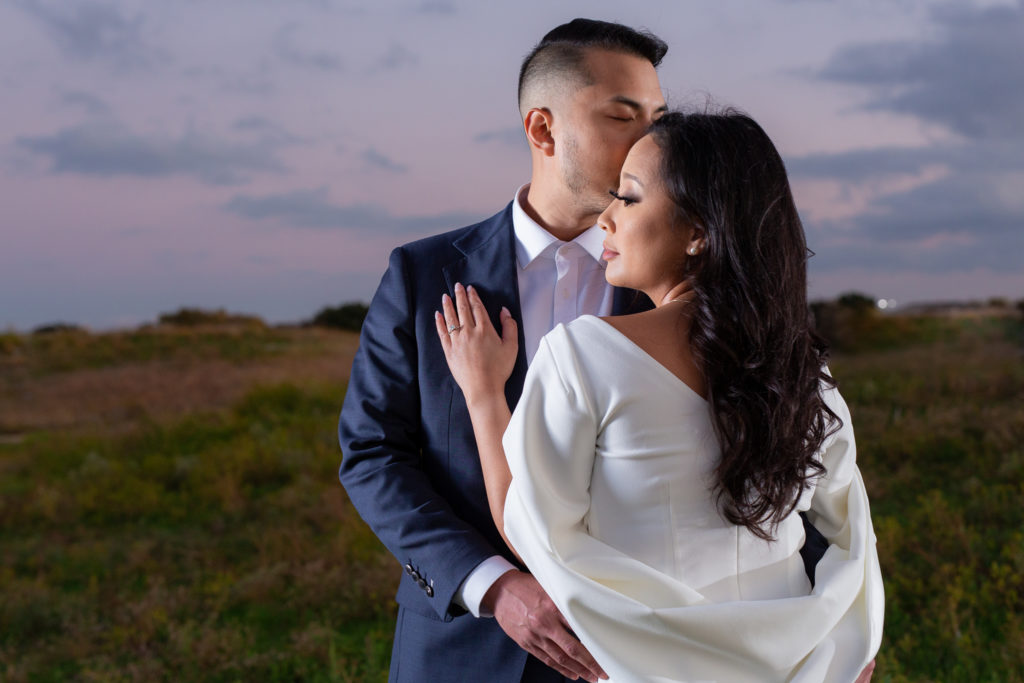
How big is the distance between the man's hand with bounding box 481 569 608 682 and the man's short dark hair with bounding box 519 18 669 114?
1.35m

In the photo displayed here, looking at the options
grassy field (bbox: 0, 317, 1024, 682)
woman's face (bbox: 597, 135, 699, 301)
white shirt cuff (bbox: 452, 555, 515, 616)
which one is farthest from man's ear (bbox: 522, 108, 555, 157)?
grassy field (bbox: 0, 317, 1024, 682)

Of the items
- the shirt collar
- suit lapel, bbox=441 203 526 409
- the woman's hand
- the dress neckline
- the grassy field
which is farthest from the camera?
the grassy field

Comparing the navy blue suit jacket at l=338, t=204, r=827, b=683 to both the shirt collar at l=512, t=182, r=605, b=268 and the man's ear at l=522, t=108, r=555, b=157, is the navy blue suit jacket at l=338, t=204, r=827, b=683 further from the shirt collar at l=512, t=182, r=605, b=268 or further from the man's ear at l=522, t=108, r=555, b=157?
the man's ear at l=522, t=108, r=555, b=157

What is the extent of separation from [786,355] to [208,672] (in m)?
4.34

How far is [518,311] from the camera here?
214 centimetres

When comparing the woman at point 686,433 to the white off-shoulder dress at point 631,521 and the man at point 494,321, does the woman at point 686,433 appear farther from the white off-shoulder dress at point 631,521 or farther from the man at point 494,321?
the man at point 494,321

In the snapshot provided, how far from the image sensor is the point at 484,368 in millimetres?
1933

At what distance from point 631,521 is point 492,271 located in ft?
2.94

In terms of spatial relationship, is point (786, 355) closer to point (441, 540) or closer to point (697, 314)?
point (697, 314)

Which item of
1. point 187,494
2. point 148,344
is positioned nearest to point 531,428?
point 187,494

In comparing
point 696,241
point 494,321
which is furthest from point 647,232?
point 494,321

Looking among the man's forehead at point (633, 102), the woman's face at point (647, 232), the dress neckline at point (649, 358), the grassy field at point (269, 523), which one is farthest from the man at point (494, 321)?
the grassy field at point (269, 523)

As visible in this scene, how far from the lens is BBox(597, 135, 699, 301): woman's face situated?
5.21 feet

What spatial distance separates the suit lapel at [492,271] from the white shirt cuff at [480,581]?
460 mm
